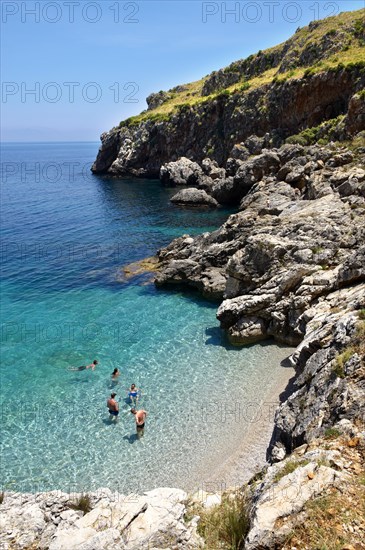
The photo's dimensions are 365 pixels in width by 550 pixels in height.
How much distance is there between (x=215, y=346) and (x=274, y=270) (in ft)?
22.5

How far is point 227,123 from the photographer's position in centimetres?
9088

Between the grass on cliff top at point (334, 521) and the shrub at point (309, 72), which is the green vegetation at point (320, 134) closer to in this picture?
the shrub at point (309, 72)

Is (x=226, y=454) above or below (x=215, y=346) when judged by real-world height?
below

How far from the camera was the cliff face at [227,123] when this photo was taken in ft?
233

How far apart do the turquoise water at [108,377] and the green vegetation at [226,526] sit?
768cm

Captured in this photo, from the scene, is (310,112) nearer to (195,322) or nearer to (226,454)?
(195,322)

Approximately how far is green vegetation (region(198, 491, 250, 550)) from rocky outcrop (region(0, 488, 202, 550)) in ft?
0.96

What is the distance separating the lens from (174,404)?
71.1ft

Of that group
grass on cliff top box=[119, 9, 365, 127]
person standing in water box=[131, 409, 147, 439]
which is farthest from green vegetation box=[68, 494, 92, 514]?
grass on cliff top box=[119, 9, 365, 127]

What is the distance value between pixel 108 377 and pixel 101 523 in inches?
574

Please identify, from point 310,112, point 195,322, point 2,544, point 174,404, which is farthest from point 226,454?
point 310,112

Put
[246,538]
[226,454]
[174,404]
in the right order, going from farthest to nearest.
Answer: [174,404] → [226,454] → [246,538]

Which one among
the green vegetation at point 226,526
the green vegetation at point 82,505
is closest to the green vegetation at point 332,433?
the green vegetation at point 226,526

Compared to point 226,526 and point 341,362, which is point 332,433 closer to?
point 341,362
